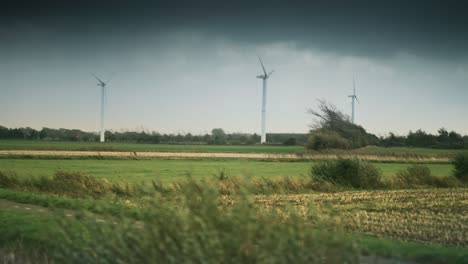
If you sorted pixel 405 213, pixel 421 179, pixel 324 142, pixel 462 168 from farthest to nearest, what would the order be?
1. pixel 324 142
2. pixel 462 168
3. pixel 421 179
4. pixel 405 213

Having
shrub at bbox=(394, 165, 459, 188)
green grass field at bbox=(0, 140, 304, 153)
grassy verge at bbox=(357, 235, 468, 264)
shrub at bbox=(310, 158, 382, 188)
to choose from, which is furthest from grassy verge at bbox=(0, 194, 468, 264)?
green grass field at bbox=(0, 140, 304, 153)

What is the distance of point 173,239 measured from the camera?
685 cm

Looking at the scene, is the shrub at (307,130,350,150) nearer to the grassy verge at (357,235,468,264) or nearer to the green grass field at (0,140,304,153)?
the green grass field at (0,140,304,153)

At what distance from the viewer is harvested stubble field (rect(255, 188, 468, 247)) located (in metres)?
14.5

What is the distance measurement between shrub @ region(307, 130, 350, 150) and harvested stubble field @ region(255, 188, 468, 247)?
4199 cm

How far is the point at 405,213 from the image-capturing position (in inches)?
768

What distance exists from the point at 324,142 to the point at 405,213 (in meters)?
51.9

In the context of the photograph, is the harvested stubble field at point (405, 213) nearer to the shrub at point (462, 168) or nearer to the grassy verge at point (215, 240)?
the grassy verge at point (215, 240)

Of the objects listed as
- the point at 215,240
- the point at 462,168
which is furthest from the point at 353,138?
the point at 215,240

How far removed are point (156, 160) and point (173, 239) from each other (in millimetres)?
51921

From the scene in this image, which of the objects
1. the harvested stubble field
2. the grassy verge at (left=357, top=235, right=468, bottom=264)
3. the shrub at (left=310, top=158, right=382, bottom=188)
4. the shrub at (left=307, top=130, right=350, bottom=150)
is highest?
the shrub at (left=307, top=130, right=350, bottom=150)

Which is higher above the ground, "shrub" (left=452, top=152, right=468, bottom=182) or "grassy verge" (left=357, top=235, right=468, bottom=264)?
"shrub" (left=452, top=152, right=468, bottom=182)

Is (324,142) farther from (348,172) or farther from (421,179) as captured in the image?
(348,172)

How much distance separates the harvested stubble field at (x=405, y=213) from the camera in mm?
14539
